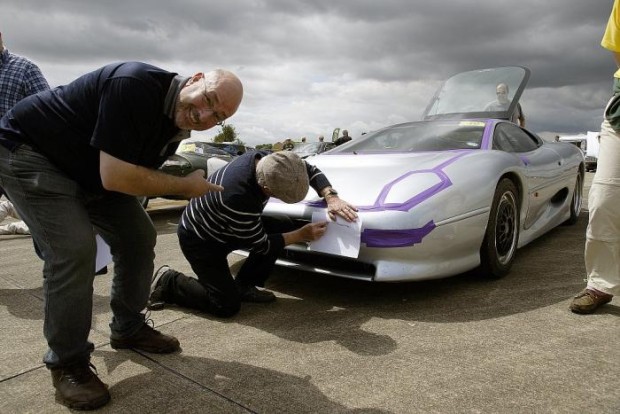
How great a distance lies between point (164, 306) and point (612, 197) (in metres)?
2.57

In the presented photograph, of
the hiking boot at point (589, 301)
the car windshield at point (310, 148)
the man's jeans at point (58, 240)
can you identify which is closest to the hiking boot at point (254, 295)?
the man's jeans at point (58, 240)

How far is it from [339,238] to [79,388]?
1.42 metres

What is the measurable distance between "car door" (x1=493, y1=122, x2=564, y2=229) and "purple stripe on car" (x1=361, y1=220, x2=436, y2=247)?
130cm

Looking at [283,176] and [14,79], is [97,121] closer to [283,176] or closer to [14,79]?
[283,176]

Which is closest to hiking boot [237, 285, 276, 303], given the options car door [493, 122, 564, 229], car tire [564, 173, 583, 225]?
car door [493, 122, 564, 229]

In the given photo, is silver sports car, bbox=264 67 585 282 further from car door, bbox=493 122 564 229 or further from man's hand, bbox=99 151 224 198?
man's hand, bbox=99 151 224 198

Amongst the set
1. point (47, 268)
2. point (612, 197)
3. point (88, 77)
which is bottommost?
point (47, 268)

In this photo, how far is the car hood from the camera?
2662mm

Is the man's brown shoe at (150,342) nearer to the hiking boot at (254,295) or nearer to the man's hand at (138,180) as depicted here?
the hiking boot at (254,295)

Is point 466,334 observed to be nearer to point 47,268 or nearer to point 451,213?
point 451,213

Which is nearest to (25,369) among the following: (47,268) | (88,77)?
(47,268)

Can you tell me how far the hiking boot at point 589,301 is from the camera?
2.57 metres

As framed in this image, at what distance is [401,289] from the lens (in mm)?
3012

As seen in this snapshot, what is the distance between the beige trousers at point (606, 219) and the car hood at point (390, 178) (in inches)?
31.2
